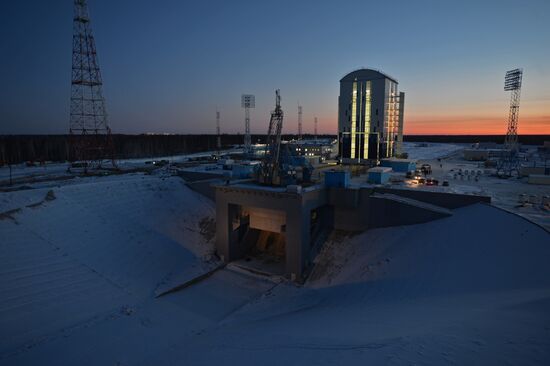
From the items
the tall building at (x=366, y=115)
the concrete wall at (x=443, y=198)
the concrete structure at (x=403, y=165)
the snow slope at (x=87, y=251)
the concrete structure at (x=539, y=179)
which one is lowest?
the snow slope at (x=87, y=251)

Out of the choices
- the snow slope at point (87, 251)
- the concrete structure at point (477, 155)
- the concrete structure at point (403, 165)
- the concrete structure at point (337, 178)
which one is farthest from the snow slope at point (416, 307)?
the concrete structure at point (477, 155)

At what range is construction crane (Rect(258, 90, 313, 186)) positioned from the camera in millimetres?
28219

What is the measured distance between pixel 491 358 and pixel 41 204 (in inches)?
1194

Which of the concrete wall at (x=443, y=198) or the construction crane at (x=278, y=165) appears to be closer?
the concrete wall at (x=443, y=198)

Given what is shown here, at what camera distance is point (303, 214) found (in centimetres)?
2472

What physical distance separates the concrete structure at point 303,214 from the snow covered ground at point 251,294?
1270mm

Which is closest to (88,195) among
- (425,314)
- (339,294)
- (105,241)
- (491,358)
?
(105,241)

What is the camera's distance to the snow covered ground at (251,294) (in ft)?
30.4

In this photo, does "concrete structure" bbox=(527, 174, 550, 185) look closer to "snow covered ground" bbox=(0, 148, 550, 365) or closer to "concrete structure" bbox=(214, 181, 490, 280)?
"concrete structure" bbox=(214, 181, 490, 280)

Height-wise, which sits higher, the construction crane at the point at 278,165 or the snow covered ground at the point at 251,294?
the construction crane at the point at 278,165

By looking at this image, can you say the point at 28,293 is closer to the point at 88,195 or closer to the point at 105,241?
the point at 105,241

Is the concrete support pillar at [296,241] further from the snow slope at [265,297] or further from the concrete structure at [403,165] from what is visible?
the concrete structure at [403,165]

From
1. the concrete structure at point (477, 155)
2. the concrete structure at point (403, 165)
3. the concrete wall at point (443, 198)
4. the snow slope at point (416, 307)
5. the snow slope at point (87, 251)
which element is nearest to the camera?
the snow slope at point (416, 307)

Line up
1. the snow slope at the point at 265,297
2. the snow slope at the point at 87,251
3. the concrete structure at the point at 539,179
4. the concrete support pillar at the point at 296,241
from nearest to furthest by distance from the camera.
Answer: the snow slope at the point at 265,297
the snow slope at the point at 87,251
the concrete support pillar at the point at 296,241
the concrete structure at the point at 539,179
